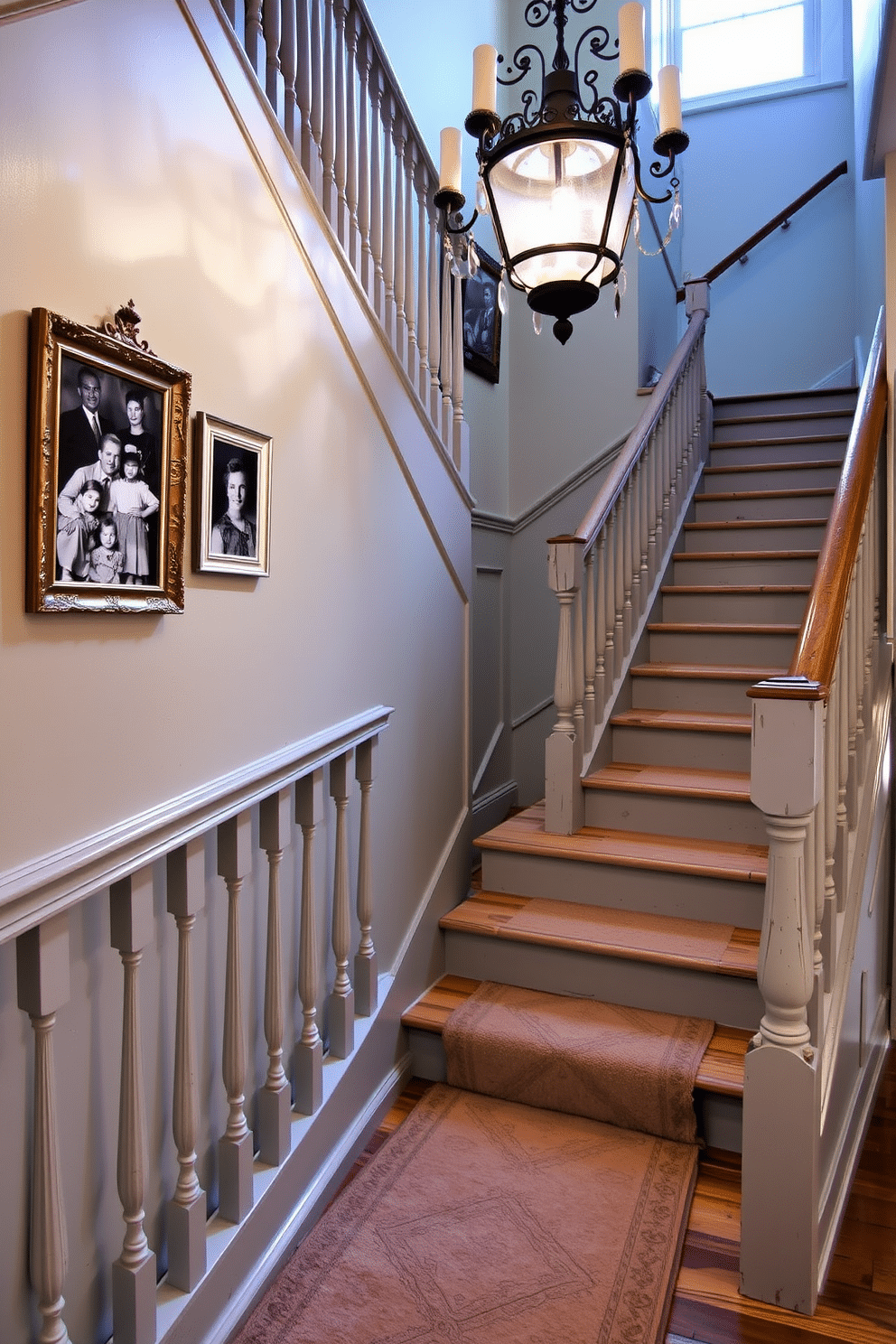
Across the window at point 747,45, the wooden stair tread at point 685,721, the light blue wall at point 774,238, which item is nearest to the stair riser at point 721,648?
the wooden stair tread at point 685,721

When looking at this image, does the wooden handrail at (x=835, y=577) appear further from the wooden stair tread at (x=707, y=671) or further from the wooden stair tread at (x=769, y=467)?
the wooden stair tread at (x=769, y=467)

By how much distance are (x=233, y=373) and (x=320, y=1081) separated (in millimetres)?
1504

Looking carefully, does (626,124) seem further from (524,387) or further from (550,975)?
(524,387)

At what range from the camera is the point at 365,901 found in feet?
7.34

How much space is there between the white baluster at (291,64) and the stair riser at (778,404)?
3448mm

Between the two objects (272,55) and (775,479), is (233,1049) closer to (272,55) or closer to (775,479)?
(272,55)

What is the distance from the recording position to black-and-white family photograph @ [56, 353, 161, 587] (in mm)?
1263

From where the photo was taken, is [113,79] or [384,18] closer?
[113,79]

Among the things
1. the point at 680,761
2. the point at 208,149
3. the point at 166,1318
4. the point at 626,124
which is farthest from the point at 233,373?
the point at 680,761

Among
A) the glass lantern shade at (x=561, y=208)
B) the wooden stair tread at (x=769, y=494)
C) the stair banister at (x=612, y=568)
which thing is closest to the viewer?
the glass lantern shade at (x=561, y=208)

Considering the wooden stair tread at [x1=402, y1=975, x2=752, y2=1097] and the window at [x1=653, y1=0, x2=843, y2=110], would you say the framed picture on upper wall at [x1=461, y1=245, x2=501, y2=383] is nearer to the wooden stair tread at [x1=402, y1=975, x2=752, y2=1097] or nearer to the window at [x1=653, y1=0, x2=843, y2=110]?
the wooden stair tread at [x1=402, y1=975, x2=752, y2=1097]

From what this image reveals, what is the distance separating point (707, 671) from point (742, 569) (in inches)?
28.6

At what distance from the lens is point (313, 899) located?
1.98 metres

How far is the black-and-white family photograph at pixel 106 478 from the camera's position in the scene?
1263 millimetres
